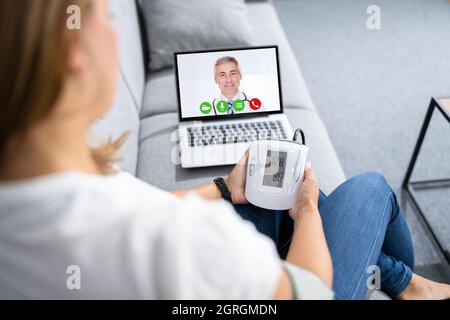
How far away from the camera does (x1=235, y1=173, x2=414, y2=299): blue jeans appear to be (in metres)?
0.88

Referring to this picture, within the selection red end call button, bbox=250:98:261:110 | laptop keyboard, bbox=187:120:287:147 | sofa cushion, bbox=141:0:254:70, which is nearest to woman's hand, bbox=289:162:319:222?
laptop keyboard, bbox=187:120:287:147

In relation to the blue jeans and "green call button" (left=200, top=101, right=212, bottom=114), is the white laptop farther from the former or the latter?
the blue jeans

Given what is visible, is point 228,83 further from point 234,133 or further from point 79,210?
point 79,210

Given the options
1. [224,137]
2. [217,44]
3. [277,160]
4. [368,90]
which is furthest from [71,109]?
[368,90]

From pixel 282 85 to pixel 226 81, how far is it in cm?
38

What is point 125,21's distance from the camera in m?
1.56

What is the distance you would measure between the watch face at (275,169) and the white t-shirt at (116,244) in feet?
1.51

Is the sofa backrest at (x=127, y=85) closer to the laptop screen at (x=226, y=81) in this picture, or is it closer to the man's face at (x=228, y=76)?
the laptop screen at (x=226, y=81)

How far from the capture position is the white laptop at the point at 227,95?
1.34m

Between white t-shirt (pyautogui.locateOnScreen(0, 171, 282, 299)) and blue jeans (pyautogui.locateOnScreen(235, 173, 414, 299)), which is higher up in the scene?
white t-shirt (pyautogui.locateOnScreen(0, 171, 282, 299))

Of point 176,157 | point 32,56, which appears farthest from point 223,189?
point 32,56

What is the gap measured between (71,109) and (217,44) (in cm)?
131

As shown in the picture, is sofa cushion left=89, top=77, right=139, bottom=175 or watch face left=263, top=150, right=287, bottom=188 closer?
watch face left=263, top=150, right=287, bottom=188
